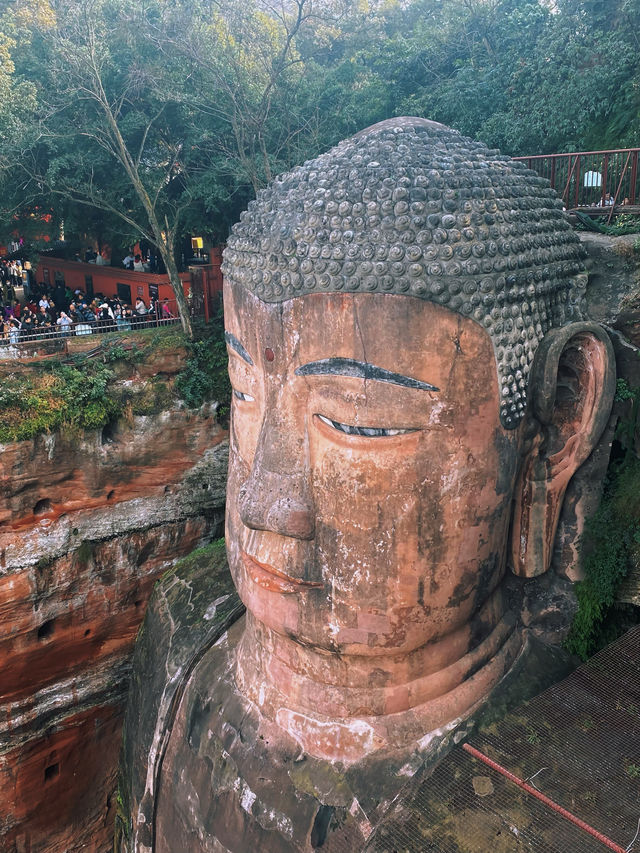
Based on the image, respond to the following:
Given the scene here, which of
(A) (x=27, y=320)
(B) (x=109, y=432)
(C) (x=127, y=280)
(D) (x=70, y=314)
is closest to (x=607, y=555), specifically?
(B) (x=109, y=432)

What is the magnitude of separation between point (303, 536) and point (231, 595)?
2.47 meters

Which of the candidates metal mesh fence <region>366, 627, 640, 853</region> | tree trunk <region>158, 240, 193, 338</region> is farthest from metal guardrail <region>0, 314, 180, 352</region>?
metal mesh fence <region>366, 627, 640, 853</region>

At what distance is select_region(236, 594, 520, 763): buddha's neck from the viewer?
475cm

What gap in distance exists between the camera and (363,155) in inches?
178

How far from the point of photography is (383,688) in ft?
15.6

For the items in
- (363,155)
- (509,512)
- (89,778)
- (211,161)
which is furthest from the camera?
(211,161)

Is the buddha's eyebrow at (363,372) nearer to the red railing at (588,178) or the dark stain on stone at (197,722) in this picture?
the dark stain on stone at (197,722)

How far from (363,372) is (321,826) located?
110 inches

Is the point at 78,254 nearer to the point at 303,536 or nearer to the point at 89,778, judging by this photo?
the point at 89,778

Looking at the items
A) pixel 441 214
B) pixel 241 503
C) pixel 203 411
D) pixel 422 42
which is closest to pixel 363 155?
pixel 441 214

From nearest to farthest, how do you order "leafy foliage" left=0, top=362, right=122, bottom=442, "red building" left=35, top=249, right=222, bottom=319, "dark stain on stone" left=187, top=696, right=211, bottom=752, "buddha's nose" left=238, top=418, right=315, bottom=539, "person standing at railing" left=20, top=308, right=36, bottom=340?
"buddha's nose" left=238, top=418, right=315, bottom=539 < "dark stain on stone" left=187, top=696, right=211, bottom=752 < "leafy foliage" left=0, top=362, right=122, bottom=442 < "red building" left=35, top=249, right=222, bottom=319 < "person standing at railing" left=20, top=308, right=36, bottom=340

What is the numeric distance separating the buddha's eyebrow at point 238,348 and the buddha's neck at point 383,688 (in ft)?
6.21

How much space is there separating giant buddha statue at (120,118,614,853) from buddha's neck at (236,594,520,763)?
14mm

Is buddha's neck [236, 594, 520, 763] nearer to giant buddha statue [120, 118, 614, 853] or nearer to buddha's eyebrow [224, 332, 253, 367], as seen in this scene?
giant buddha statue [120, 118, 614, 853]
